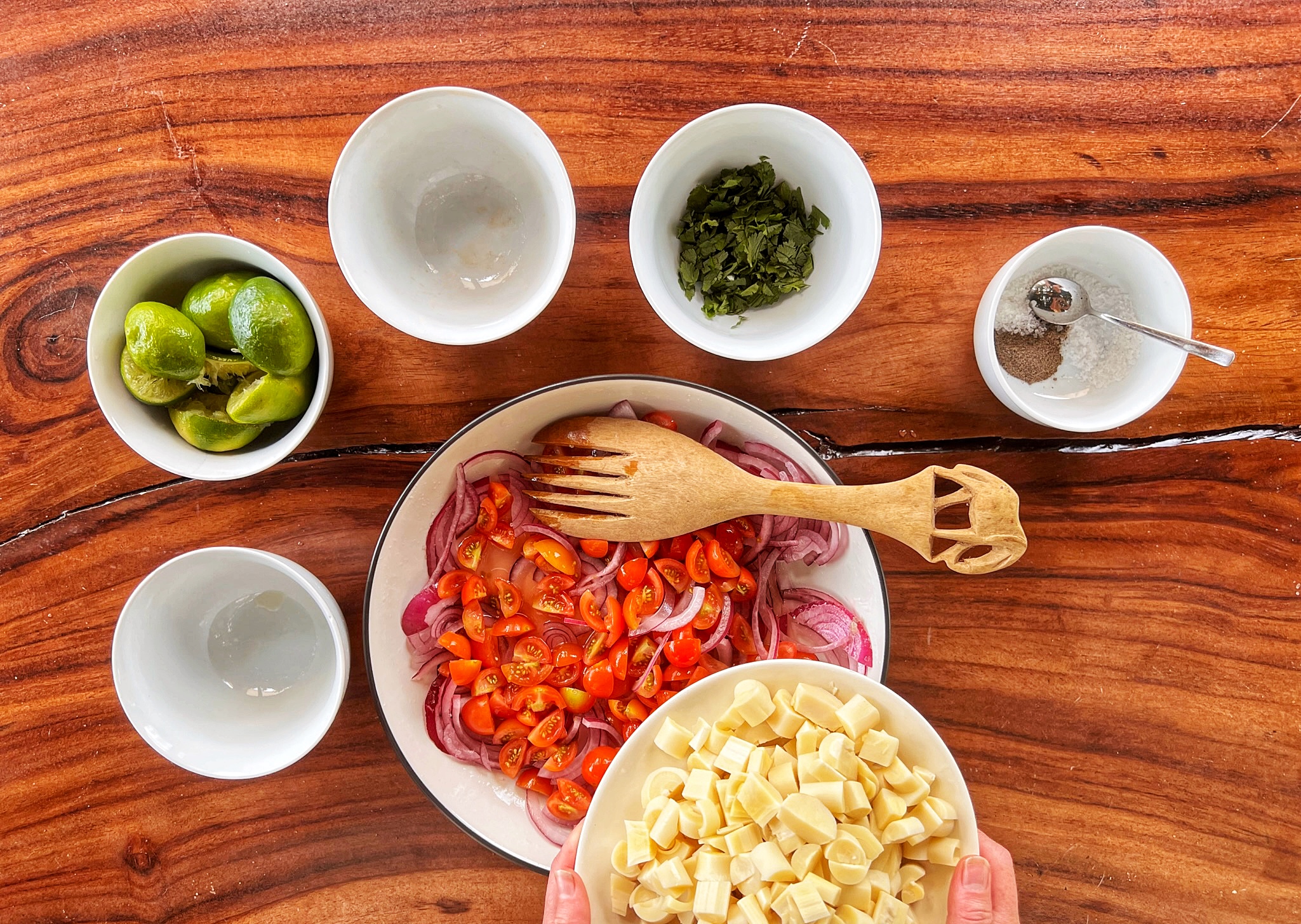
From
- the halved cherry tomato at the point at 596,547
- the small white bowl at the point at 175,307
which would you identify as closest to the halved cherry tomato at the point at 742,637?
the halved cherry tomato at the point at 596,547

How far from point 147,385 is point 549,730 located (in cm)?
80

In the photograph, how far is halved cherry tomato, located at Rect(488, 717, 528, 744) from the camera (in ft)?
4.31

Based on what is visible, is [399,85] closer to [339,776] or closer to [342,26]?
[342,26]

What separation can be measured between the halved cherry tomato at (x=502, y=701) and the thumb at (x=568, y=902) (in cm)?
31

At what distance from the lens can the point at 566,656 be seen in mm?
1312

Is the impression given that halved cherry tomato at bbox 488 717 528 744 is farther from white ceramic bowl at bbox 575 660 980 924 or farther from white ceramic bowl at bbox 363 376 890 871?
white ceramic bowl at bbox 575 660 980 924

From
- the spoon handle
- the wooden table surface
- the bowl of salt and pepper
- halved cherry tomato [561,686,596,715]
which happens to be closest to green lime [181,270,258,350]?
the wooden table surface

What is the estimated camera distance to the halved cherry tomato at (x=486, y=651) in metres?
1.32

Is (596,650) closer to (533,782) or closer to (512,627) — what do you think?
(512,627)

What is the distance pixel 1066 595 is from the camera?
4.59ft

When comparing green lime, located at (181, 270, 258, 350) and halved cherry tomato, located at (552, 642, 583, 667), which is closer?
green lime, located at (181, 270, 258, 350)

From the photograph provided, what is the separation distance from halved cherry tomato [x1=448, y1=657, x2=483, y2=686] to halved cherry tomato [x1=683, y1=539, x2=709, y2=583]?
0.38 m

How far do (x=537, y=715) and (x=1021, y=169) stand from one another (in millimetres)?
1225

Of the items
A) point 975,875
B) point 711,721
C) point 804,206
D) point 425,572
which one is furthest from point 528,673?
point 804,206
